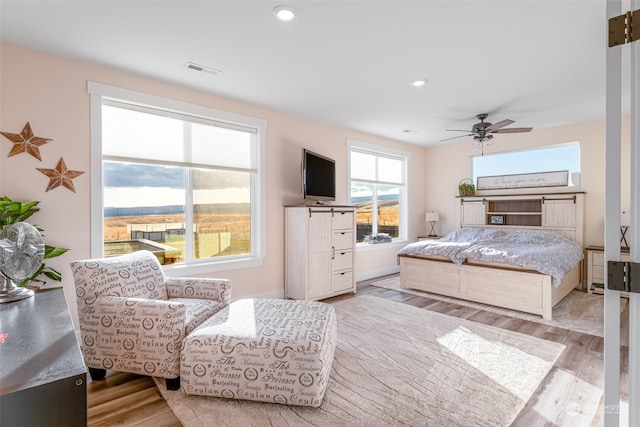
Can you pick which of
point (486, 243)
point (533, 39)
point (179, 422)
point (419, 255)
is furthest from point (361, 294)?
point (533, 39)

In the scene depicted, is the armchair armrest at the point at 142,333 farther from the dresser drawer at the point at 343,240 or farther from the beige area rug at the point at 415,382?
the dresser drawer at the point at 343,240

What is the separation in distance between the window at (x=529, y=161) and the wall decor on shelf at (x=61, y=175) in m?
6.15

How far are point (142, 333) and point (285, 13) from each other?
2.33m

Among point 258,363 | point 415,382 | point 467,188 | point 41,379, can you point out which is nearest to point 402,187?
point 467,188

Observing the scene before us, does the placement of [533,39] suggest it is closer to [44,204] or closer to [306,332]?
[306,332]

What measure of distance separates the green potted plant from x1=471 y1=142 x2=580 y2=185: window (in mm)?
6325

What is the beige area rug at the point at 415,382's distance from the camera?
6.11 ft

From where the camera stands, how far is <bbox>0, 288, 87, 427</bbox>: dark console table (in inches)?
29.5

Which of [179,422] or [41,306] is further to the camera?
[179,422]

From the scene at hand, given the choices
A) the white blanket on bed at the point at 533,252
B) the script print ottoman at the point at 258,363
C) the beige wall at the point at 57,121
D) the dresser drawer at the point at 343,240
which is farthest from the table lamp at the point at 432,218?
the script print ottoman at the point at 258,363

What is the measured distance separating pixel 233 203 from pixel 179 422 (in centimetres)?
256

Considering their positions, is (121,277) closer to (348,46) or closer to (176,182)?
(176,182)

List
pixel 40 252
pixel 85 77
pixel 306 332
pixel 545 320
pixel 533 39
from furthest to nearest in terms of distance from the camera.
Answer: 1. pixel 545 320
2. pixel 85 77
3. pixel 533 39
4. pixel 306 332
5. pixel 40 252

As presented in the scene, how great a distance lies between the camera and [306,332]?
2.04 m
